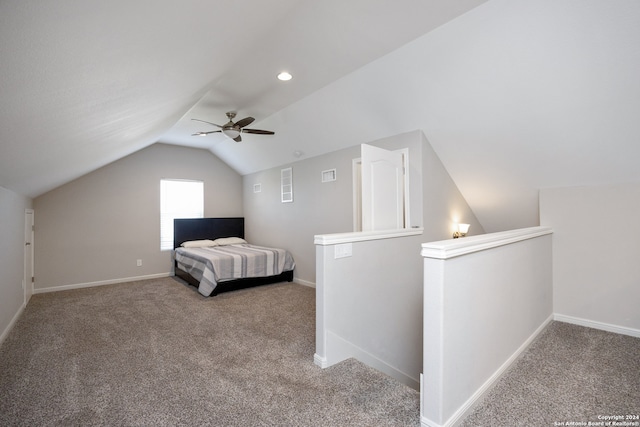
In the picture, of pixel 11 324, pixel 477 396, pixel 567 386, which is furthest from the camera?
pixel 11 324

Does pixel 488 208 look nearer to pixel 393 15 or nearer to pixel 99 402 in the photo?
pixel 393 15

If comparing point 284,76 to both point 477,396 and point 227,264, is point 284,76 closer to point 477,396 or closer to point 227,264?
point 227,264

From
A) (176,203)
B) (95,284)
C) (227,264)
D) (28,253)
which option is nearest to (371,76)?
(227,264)

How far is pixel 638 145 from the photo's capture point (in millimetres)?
2574

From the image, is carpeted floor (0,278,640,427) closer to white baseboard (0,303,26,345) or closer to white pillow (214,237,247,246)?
white baseboard (0,303,26,345)

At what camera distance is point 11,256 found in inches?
127

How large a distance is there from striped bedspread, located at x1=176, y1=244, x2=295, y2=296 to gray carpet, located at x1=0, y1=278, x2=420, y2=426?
0.66 meters

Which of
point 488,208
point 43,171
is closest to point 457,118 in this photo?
point 488,208

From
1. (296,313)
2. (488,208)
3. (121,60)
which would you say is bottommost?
(296,313)

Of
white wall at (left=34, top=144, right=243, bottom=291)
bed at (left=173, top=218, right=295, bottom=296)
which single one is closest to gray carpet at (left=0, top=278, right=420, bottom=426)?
bed at (left=173, top=218, right=295, bottom=296)

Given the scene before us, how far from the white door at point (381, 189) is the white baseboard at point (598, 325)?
2066 millimetres

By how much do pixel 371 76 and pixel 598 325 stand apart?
11.6ft

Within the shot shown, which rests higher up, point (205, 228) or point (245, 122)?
point (245, 122)

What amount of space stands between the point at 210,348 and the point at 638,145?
4185 mm
